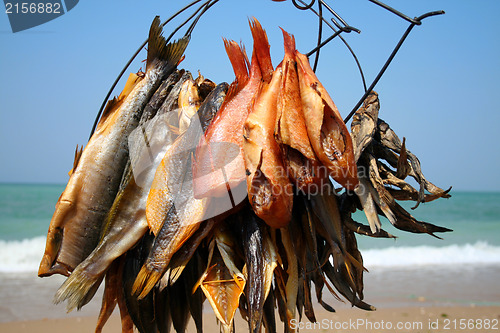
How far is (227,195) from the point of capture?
6.24ft

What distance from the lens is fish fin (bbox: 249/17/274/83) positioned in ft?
6.73

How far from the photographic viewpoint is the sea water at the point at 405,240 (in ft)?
37.0

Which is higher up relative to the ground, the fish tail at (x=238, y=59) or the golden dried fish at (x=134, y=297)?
the fish tail at (x=238, y=59)

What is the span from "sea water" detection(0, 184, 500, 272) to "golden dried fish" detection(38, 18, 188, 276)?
351cm

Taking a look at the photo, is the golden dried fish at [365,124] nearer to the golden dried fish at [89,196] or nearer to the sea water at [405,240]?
the golden dried fish at [89,196]

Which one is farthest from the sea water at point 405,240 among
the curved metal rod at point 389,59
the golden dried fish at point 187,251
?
the golden dried fish at point 187,251

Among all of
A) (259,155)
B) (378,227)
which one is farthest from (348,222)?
(259,155)

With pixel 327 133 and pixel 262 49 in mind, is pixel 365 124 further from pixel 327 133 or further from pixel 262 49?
pixel 262 49

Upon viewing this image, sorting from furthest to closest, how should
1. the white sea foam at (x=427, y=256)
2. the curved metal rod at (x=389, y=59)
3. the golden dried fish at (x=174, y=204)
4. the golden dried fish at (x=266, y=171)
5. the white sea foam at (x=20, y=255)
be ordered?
1. the white sea foam at (x=427, y=256)
2. the white sea foam at (x=20, y=255)
3. the curved metal rod at (x=389, y=59)
4. the golden dried fish at (x=174, y=204)
5. the golden dried fish at (x=266, y=171)

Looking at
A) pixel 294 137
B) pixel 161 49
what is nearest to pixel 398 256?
pixel 161 49

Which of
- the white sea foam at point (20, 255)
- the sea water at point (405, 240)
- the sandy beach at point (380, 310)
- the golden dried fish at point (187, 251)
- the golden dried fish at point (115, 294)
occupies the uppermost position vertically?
the golden dried fish at point (187, 251)

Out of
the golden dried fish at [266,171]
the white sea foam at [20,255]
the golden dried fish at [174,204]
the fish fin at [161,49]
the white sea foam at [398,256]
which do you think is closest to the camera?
the golden dried fish at [266,171]

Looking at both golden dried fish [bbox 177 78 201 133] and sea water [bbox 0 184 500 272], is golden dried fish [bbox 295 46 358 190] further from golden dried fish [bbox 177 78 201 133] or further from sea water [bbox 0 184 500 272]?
sea water [bbox 0 184 500 272]

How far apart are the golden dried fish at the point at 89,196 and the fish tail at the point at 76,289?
19 cm
